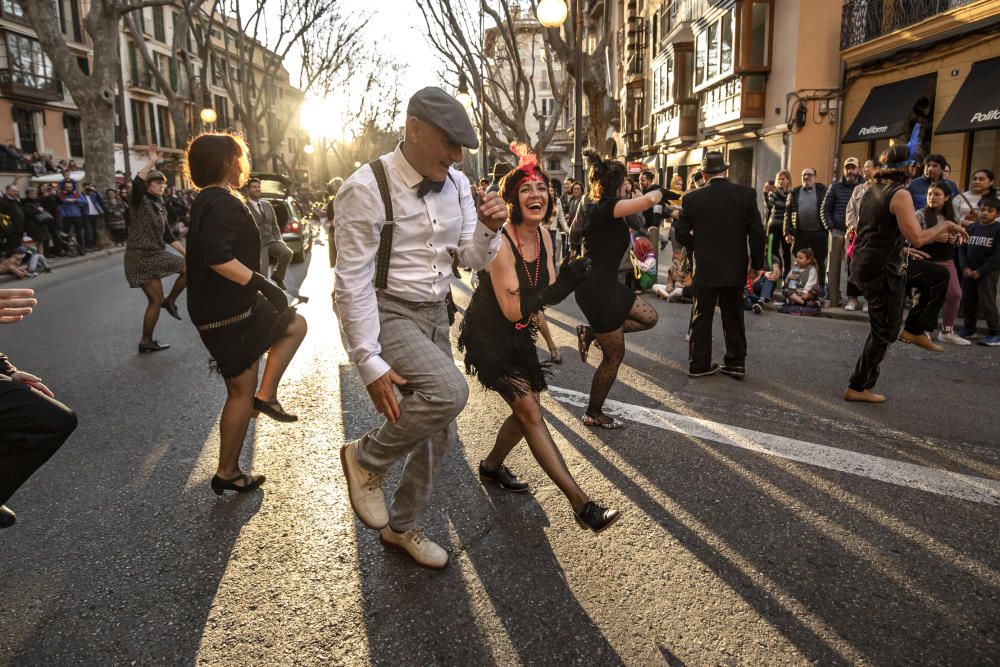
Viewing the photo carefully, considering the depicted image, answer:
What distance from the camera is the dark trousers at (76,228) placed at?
63.0 feet

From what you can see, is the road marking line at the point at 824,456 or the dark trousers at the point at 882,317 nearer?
the road marking line at the point at 824,456

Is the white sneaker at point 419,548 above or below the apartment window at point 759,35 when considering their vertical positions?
below

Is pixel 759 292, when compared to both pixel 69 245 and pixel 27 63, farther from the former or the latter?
pixel 27 63

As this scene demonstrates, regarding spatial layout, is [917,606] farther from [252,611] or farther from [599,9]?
[599,9]

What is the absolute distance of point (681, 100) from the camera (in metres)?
26.5

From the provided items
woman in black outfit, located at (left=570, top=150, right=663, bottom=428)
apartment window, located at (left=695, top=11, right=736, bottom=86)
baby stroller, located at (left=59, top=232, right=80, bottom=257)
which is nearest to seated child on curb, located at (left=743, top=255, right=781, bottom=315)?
woman in black outfit, located at (left=570, top=150, right=663, bottom=428)

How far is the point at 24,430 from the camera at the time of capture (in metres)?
2.36

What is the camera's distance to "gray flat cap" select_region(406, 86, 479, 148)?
2678mm

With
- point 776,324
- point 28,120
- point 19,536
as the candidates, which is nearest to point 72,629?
point 19,536

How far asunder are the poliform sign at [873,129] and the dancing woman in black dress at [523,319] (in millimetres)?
14972

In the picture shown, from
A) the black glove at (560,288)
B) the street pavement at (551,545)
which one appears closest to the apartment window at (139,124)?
the street pavement at (551,545)

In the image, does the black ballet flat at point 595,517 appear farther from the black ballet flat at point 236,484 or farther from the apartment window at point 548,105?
the apartment window at point 548,105

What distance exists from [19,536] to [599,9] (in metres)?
43.5

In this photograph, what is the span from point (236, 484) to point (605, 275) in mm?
2613
